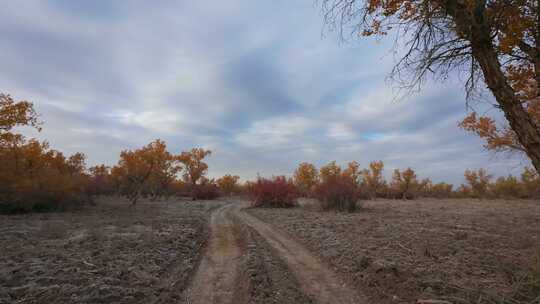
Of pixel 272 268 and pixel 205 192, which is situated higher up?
pixel 205 192

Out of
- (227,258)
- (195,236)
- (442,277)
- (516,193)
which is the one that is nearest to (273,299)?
(227,258)

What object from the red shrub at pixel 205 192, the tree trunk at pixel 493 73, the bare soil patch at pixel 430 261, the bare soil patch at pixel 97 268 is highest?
the tree trunk at pixel 493 73

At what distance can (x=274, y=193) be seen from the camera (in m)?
26.7

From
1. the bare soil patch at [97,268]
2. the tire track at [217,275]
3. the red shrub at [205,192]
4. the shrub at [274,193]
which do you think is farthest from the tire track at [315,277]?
the red shrub at [205,192]

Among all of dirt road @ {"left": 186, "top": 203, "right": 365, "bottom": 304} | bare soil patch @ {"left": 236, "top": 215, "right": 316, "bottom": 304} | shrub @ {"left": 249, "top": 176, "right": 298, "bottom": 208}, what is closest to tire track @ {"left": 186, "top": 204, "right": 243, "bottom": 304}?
dirt road @ {"left": 186, "top": 203, "right": 365, "bottom": 304}

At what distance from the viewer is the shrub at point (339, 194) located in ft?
66.3

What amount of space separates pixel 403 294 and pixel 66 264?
7.20 m

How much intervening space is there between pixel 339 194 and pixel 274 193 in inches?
319

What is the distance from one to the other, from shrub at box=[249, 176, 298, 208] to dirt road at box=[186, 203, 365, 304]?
60.1 ft

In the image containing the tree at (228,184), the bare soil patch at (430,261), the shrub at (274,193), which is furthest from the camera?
the tree at (228,184)

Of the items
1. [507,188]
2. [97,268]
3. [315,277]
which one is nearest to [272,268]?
[315,277]

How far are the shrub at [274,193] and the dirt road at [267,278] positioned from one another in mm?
18330

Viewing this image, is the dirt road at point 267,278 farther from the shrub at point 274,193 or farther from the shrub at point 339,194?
the shrub at point 274,193

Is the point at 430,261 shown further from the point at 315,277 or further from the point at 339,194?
the point at 339,194
